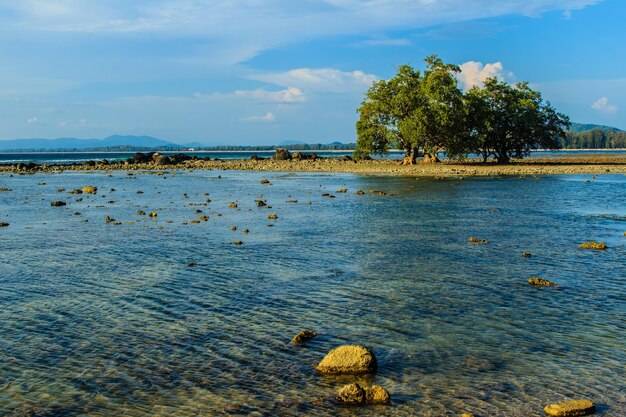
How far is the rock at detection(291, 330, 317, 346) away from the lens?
505 inches

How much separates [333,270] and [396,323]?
6.20 meters

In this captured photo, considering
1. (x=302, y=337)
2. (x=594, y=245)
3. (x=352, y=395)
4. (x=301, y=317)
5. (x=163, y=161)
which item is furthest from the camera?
(x=163, y=161)

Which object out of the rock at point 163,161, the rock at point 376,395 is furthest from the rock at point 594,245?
the rock at point 163,161

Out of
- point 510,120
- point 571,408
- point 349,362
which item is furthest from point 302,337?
point 510,120

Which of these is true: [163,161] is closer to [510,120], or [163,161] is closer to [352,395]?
[510,120]

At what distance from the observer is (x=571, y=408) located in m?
9.37

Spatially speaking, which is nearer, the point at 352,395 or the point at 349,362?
the point at 352,395

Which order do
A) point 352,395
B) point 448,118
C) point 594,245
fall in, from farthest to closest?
point 448,118
point 594,245
point 352,395

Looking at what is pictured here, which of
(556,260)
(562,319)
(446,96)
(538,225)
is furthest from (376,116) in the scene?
(562,319)

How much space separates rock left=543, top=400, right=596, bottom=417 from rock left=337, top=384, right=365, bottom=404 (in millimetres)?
3094

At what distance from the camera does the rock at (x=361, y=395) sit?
9901 millimetres

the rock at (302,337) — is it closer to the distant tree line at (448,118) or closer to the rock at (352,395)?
the rock at (352,395)

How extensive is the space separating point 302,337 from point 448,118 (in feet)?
247

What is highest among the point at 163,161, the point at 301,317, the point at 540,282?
the point at 163,161
